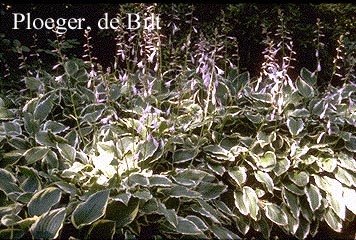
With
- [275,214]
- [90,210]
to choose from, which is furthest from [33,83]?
[275,214]

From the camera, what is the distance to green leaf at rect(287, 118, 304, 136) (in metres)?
4.26

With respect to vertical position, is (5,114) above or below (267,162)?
below

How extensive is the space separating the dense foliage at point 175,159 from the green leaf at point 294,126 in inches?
0.5

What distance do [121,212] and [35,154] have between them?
97 centimetres

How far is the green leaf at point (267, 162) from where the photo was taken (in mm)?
4008

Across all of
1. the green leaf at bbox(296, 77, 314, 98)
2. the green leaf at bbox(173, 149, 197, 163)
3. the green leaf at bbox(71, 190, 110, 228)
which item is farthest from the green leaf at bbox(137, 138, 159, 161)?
the green leaf at bbox(296, 77, 314, 98)

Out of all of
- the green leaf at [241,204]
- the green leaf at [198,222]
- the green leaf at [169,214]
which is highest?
the green leaf at [169,214]

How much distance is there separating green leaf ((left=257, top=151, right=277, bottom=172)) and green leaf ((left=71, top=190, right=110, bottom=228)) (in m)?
1.46

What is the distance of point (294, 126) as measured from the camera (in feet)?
14.1

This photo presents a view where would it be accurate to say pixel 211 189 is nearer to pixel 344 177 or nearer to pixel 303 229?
pixel 303 229

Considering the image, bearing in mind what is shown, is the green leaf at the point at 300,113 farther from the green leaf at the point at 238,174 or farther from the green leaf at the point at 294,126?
the green leaf at the point at 238,174

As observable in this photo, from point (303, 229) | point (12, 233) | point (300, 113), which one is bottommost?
point (303, 229)

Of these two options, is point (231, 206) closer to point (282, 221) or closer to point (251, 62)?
point (282, 221)

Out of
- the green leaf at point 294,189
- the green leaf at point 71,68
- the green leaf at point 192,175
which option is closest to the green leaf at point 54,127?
the green leaf at point 71,68
